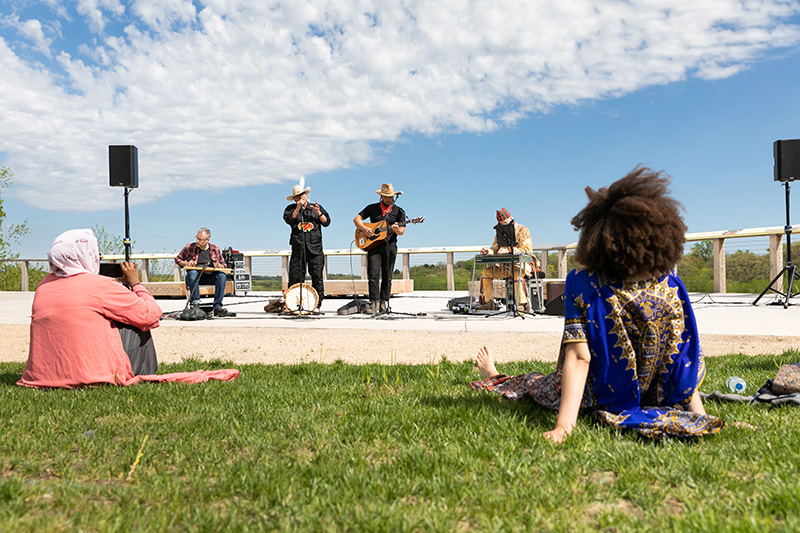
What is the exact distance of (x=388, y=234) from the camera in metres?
8.78

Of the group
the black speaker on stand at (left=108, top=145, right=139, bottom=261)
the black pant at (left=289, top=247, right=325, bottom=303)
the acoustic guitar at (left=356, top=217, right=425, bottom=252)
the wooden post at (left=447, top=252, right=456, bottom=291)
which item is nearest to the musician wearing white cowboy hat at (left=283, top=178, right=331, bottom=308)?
the black pant at (left=289, top=247, right=325, bottom=303)

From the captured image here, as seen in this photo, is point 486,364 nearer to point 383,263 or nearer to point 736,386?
point 736,386

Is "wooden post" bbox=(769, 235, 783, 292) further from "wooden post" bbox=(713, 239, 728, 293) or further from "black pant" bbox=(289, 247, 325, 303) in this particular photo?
"black pant" bbox=(289, 247, 325, 303)

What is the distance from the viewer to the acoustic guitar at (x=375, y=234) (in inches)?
344

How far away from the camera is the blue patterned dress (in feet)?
7.70

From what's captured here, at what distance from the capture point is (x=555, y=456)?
222 centimetres

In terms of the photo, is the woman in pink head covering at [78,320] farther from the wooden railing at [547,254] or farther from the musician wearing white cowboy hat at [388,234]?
the wooden railing at [547,254]

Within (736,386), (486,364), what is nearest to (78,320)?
(486,364)

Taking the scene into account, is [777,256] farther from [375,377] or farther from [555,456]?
[555,456]

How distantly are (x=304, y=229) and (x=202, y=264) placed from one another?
6.15ft

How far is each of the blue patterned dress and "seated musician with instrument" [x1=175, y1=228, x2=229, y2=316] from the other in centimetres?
787

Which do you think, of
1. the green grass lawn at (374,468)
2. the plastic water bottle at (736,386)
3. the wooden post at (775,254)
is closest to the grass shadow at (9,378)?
the green grass lawn at (374,468)

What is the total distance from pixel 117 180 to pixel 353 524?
8.60 m

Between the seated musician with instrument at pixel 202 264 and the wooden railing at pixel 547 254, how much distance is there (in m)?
6.87
